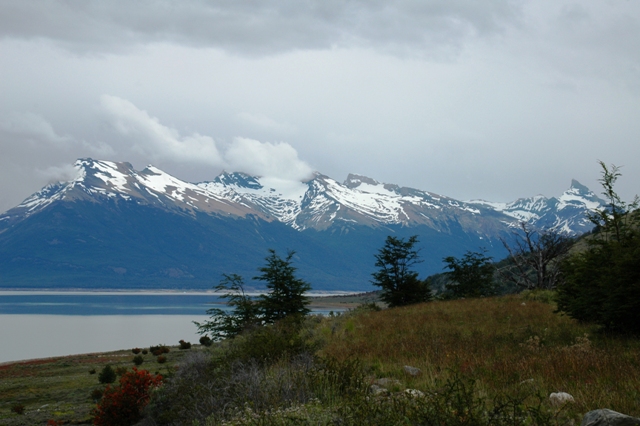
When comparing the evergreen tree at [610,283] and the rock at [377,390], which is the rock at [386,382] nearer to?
the rock at [377,390]

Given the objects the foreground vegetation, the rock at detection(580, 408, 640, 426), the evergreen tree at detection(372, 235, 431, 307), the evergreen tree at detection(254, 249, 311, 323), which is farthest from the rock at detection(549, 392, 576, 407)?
the evergreen tree at detection(372, 235, 431, 307)

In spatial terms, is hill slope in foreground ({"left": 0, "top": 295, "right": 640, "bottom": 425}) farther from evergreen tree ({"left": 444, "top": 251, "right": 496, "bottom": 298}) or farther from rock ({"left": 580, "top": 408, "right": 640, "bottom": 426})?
evergreen tree ({"left": 444, "top": 251, "right": 496, "bottom": 298})

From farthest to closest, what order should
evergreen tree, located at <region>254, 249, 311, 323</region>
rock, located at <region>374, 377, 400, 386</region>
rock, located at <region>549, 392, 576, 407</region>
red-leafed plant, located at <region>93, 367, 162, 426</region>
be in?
evergreen tree, located at <region>254, 249, 311, 323</region> → red-leafed plant, located at <region>93, 367, 162, 426</region> → rock, located at <region>374, 377, 400, 386</region> → rock, located at <region>549, 392, 576, 407</region>

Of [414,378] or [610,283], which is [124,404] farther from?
[610,283]

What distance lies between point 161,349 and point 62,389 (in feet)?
64.2

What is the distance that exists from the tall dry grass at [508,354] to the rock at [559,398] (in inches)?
5.6

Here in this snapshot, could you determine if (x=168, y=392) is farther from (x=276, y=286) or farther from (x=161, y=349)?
(x=161, y=349)

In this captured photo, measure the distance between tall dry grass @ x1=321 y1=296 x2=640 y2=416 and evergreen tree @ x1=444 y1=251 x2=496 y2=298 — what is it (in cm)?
4188

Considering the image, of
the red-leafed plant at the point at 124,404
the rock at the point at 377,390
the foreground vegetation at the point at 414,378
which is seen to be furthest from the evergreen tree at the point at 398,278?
the rock at the point at 377,390

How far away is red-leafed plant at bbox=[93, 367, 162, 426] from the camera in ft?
56.8

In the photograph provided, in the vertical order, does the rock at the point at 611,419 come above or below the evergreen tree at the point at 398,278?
Answer: below

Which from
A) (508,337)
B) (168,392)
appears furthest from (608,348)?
(168,392)

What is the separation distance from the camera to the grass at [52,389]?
21.8 metres

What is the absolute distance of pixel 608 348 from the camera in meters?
11.8
